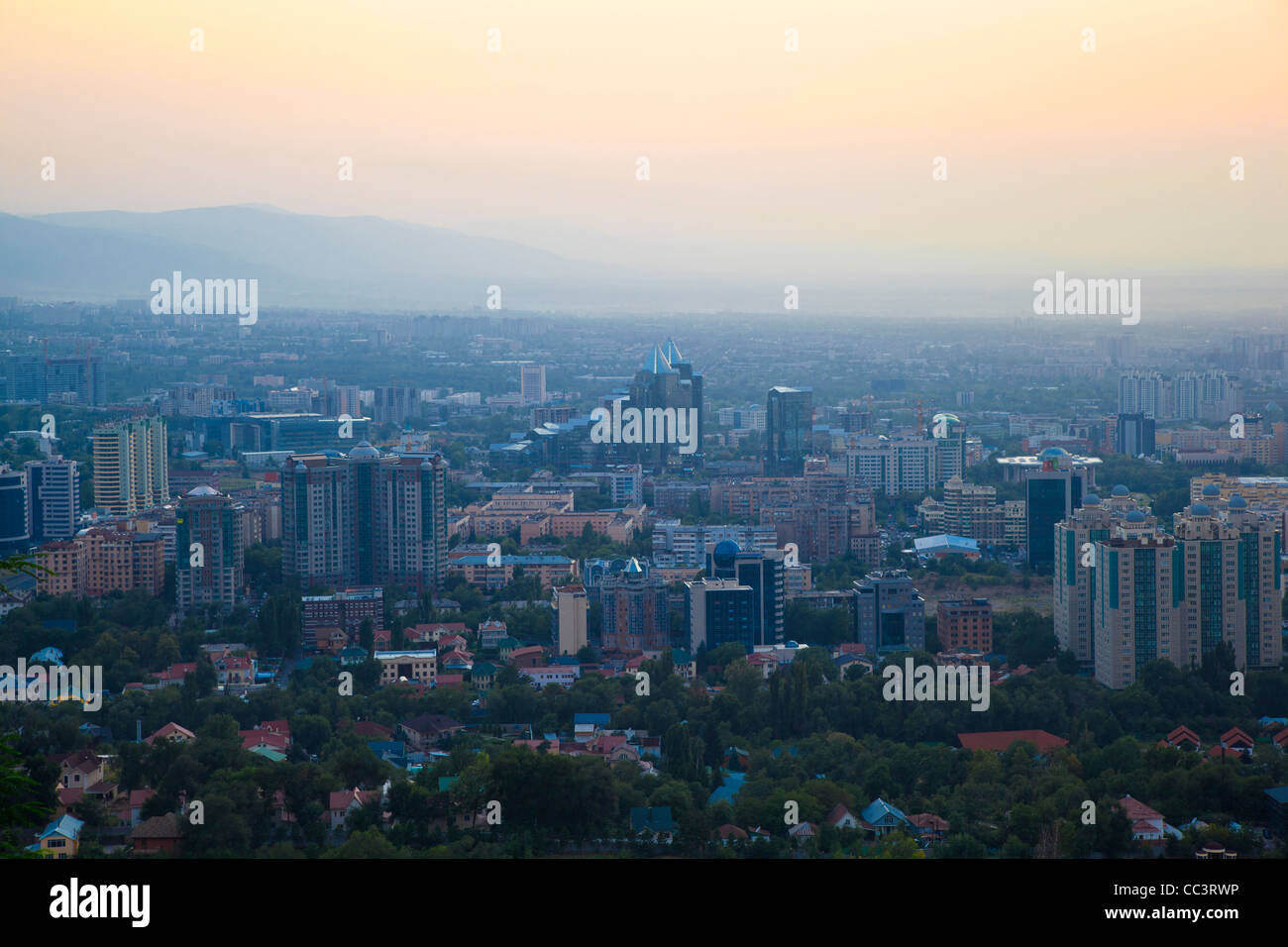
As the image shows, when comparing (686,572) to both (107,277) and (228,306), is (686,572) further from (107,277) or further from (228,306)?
(228,306)

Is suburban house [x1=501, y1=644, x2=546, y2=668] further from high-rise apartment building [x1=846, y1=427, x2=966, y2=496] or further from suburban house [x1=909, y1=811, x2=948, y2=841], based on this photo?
high-rise apartment building [x1=846, y1=427, x2=966, y2=496]

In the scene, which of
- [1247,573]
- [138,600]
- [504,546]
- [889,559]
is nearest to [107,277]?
[504,546]

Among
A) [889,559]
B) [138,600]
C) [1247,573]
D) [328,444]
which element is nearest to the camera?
[1247,573]

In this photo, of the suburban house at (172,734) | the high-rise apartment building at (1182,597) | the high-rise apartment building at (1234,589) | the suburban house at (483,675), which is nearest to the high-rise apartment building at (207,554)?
the suburban house at (483,675)

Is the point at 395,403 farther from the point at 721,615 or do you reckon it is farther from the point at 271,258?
the point at 721,615

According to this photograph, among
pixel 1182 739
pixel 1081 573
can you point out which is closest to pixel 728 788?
pixel 1182 739

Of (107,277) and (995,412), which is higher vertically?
(107,277)

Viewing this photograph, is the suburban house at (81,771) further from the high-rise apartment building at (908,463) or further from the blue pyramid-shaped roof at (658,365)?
the blue pyramid-shaped roof at (658,365)
